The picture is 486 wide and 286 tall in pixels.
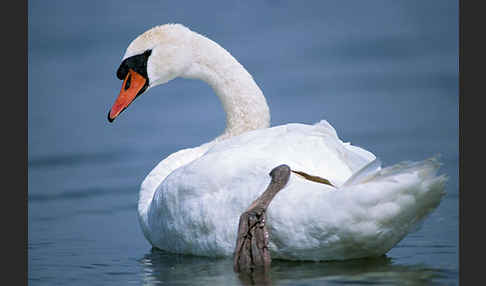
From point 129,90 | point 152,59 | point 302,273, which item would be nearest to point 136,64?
point 152,59

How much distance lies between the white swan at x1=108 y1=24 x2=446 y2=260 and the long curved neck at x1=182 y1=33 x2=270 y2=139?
502mm

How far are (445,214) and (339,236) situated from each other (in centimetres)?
279

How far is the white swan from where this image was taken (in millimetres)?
6559

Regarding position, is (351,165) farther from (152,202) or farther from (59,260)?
(59,260)

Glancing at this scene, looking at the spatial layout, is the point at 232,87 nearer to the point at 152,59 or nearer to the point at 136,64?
the point at 152,59

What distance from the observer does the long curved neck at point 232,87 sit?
9188 mm

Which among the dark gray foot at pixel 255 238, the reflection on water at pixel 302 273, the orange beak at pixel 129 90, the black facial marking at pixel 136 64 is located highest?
the black facial marking at pixel 136 64

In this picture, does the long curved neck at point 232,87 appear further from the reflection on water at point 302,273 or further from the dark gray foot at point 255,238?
the dark gray foot at point 255,238

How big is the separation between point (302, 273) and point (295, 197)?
50 cm

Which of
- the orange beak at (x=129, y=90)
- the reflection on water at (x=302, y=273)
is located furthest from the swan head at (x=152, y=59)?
the reflection on water at (x=302, y=273)

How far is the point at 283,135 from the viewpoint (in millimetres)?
7664

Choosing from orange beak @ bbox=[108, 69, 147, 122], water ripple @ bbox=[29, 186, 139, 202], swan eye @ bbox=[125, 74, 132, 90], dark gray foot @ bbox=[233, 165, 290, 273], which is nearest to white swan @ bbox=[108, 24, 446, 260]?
dark gray foot @ bbox=[233, 165, 290, 273]

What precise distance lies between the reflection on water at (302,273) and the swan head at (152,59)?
226 centimetres

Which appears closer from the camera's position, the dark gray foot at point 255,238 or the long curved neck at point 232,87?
the dark gray foot at point 255,238
